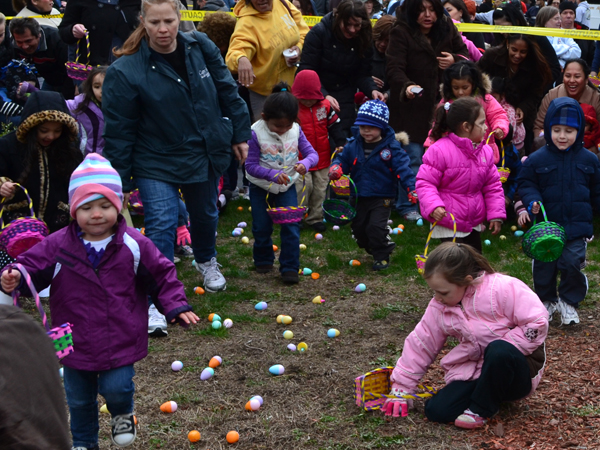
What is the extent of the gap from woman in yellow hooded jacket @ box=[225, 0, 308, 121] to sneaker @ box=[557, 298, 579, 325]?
3966 mm

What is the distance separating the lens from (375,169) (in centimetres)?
728

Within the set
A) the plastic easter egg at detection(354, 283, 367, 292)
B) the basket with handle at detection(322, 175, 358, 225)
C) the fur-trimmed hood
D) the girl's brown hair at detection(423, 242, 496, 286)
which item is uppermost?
the fur-trimmed hood

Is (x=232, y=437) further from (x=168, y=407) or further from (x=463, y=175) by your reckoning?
(x=463, y=175)

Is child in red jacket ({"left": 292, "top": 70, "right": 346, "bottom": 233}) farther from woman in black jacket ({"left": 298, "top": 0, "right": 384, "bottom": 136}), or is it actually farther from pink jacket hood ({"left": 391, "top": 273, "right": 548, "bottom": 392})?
pink jacket hood ({"left": 391, "top": 273, "right": 548, "bottom": 392})

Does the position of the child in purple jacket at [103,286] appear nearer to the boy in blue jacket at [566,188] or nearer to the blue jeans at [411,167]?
the boy in blue jacket at [566,188]

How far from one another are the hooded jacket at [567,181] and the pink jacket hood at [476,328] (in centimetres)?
169

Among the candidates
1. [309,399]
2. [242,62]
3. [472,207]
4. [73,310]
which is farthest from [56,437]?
[242,62]

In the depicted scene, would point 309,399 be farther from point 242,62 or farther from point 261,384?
point 242,62

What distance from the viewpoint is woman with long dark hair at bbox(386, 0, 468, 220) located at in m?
8.33

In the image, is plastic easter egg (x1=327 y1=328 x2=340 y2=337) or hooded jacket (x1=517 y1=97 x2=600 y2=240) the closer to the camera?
plastic easter egg (x1=327 y1=328 x2=340 y2=337)

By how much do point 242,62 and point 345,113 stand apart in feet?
7.24

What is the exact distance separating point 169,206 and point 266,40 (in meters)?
3.08

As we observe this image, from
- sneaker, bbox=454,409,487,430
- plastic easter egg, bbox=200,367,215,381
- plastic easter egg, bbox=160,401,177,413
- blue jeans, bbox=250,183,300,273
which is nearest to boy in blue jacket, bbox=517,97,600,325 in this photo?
sneaker, bbox=454,409,487,430

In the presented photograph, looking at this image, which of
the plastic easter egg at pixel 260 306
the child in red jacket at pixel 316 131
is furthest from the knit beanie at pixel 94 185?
the child in red jacket at pixel 316 131
